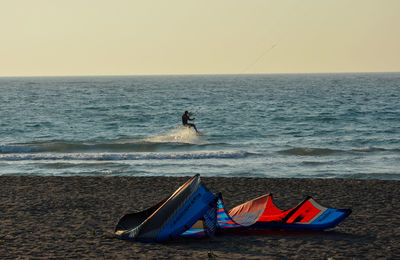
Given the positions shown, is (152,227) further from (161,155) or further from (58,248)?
(161,155)

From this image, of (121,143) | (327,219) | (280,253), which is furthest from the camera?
(121,143)

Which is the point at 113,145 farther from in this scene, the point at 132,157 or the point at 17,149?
the point at 132,157

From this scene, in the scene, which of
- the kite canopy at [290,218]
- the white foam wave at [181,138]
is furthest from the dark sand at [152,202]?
the white foam wave at [181,138]

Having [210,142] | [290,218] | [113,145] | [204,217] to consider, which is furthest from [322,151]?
[204,217]

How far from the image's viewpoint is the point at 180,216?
1014 centimetres

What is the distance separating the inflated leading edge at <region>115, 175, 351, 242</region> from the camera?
10.1 metres

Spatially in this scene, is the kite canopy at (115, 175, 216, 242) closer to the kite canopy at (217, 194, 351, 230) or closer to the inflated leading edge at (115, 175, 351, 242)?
the inflated leading edge at (115, 175, 351, 242)

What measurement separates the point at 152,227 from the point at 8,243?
2707 mm

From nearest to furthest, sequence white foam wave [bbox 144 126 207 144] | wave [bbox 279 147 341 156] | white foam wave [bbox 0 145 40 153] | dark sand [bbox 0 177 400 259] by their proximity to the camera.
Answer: dark sand [bbox 0 177 400 259] → wave [bbox 279 147 341 156] → white foam wave [bbox 0 145 40 153] → white foam wave [bbox 144 126 207 144]

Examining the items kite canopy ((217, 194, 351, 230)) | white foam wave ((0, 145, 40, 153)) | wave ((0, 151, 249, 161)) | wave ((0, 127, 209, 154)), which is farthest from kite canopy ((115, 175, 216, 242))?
white foam wave ((0, 145, 40, 153))

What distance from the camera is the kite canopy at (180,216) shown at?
10.1 m

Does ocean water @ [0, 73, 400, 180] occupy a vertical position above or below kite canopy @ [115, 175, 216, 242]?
below

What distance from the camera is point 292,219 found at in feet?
35.8

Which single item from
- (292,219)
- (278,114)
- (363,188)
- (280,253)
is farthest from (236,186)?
(278,114)
